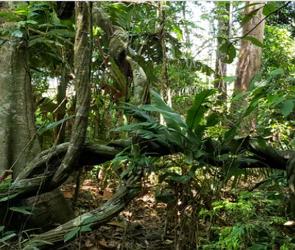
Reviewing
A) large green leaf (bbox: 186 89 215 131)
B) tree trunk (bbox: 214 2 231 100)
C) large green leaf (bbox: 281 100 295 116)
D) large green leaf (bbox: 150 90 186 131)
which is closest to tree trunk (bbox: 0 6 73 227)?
large green leaf (bbox: 150 90 186 131)

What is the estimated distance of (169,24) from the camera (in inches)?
146

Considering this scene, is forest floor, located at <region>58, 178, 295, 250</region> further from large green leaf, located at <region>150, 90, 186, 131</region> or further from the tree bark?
the tree bark

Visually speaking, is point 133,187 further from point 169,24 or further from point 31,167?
point 169,24

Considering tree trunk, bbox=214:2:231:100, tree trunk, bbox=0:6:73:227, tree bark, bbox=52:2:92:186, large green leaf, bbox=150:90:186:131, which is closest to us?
tree bark, bbox=52:2:92:186

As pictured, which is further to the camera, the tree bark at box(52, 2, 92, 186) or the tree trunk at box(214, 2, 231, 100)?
the tree trunk at box(214, 2, 231, 100)

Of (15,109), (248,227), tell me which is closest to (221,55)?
(15,109)

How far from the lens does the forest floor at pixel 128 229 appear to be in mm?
2764

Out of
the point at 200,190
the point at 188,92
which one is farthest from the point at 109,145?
the point at 188,92

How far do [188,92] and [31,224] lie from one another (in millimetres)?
2520

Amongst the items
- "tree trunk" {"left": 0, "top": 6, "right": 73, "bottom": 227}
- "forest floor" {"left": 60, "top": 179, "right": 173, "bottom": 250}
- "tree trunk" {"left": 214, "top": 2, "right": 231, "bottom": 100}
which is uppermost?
"tree trunk" {"left": 214, "top": 2, "right": 231, "bottom": 100}

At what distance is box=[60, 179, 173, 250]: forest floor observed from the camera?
276 centimetres

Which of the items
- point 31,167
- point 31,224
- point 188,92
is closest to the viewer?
point 31,167

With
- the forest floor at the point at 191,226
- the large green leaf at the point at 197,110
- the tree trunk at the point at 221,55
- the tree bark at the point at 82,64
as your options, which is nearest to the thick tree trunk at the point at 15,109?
the forest floor at the point at 191,226

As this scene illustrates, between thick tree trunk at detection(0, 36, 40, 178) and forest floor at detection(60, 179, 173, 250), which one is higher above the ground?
thick tree trunk at detection(0, 36, 40, 178)
